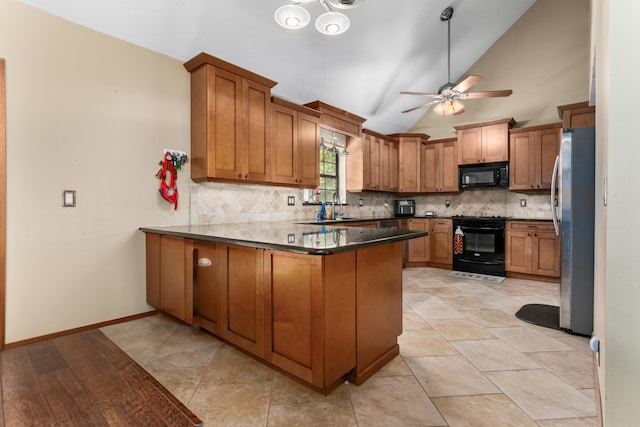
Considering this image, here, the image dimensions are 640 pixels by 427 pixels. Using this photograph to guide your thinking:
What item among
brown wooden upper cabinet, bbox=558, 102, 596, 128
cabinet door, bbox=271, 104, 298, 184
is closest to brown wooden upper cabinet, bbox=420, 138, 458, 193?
brown wooden upper cabinet, bbox=558, 102, 596, 128

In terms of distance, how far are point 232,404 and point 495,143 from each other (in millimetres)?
5434

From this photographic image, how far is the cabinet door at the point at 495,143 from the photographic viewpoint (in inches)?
200

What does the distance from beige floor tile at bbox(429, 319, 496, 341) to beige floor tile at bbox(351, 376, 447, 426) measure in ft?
2.87

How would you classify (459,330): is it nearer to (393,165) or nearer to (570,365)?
A: (570,365)

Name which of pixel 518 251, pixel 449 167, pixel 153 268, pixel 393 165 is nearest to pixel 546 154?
pixel 449 167

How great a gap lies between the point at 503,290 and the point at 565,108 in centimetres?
272

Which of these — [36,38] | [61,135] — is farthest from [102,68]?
[61,135]

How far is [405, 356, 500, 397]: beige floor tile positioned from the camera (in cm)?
181

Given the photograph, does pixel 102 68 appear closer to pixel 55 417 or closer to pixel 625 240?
pixel 55 417

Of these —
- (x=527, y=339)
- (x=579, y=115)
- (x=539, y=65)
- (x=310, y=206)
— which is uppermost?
(x=539, y=65)

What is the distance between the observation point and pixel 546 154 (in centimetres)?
478

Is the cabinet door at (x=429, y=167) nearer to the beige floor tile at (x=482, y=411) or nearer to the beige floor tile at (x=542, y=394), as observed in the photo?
the beige floor tile at (x=542, y=394)

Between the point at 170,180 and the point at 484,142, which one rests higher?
the point at 484,142

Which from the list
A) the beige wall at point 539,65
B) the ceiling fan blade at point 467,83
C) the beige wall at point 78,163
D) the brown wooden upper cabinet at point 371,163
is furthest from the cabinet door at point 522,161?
the beige wall at point 78,163
